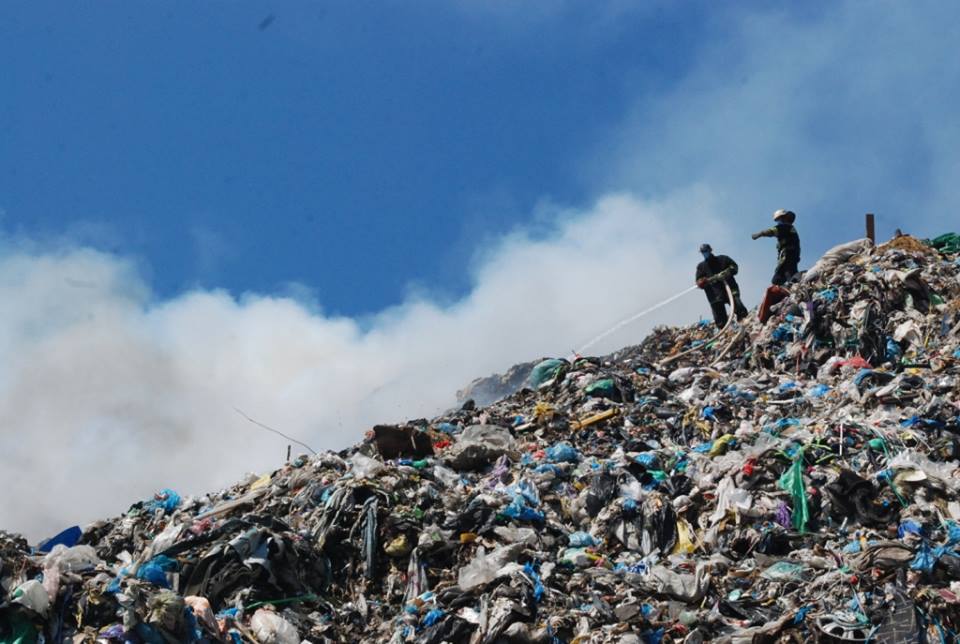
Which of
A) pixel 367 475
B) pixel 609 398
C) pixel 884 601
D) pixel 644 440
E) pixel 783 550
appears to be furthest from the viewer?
pixel 609 398

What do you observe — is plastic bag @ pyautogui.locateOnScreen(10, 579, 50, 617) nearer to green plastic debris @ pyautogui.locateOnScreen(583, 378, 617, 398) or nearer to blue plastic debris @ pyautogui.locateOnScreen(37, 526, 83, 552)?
blue plastic debris @ pyautogui.locateOnScreen(37, 526, 83, 552)

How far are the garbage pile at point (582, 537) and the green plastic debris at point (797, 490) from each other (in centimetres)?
2

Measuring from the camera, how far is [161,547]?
7.23 meters

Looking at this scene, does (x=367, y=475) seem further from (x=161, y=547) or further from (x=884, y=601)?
(x=884, y=601)

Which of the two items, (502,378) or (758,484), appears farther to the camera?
(502,378)

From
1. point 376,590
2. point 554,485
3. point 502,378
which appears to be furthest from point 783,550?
point 502,378

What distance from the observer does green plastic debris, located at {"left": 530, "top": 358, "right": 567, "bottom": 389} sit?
13273mm

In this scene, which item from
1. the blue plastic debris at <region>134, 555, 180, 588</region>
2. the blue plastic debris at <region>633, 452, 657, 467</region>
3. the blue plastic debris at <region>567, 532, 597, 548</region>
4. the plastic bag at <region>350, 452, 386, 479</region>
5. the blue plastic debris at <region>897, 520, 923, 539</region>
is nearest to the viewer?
the blue plastic debris at <region>134, 555, 180, 588</region>

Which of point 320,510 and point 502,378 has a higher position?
point 502,378

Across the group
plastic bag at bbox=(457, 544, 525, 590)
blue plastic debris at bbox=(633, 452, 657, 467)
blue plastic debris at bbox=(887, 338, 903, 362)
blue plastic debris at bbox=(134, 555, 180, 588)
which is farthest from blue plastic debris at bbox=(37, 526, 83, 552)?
blue plastic debris at bbox=(887, 338, 903, 362)

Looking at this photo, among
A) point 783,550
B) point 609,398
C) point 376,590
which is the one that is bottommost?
point 783,550

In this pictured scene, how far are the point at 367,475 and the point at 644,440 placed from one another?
331cm

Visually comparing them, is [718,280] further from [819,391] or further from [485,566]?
[485,566]

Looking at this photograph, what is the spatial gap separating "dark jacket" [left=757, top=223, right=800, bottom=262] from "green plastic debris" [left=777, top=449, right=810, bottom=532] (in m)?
6.77
